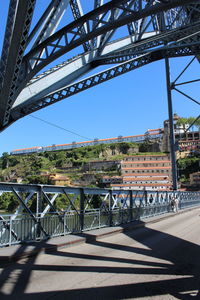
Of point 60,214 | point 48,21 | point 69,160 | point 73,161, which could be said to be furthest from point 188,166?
point 48,21

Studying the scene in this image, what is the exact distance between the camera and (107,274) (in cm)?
596

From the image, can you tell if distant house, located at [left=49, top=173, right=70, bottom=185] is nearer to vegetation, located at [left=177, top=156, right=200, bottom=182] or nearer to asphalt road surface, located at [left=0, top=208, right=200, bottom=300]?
vegetation, located at [left=177, top=156, right=200, bottom=182]

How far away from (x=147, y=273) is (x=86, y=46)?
10838 millimetres

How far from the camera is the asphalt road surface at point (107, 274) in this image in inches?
191

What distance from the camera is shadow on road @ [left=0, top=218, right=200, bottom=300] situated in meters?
4.80

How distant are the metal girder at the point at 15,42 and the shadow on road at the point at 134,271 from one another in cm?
543

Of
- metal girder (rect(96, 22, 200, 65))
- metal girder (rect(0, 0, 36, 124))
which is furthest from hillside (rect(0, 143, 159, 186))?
metal girder (rect(0, 0, 36, 124))

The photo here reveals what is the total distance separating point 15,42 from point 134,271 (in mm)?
6414

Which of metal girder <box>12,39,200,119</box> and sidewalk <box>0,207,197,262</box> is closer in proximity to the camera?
sidewalk <box>0,207,197,262</box>

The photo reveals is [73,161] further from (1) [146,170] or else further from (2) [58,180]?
(1) [146,170]

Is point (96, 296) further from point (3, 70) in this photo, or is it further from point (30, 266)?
point (3, 70)

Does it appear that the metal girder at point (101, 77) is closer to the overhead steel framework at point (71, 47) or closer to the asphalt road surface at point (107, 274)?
the overhead steel framework at point (71, 47)

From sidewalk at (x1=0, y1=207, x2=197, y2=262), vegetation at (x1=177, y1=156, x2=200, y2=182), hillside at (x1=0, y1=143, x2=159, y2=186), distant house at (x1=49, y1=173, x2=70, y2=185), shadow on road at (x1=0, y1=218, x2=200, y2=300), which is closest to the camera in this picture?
shadow on road at (x1=0, y1=218, x2=200, y2=300)

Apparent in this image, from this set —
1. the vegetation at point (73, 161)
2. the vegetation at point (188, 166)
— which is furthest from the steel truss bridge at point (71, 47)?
the vegetation at point (73, 161)
